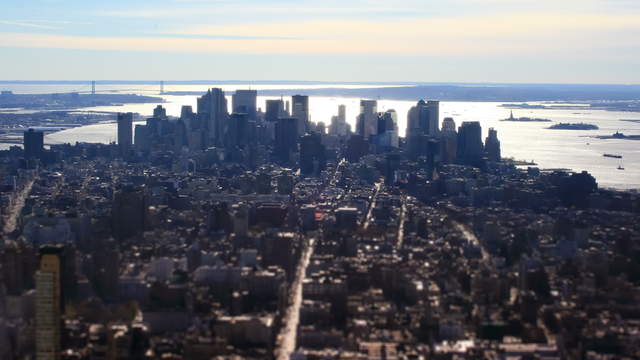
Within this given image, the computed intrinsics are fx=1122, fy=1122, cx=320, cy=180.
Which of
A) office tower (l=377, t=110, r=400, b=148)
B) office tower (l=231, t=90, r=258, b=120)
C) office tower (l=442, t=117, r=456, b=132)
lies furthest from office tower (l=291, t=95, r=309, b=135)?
office tower (l=442, t=117, r=456, b=132)

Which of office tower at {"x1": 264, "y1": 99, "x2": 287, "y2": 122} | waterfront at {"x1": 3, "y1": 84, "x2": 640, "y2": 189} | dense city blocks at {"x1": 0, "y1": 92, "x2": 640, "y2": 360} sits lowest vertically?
dense city blocks at {"x1": 0, "y1": 92, "x2": 640, "y2": 360}

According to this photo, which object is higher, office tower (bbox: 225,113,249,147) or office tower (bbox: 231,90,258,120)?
office tower (bbox: 231,90,258,120)

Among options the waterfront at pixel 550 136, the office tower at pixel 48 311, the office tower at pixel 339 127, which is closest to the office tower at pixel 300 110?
the office tower at pixel 339 127

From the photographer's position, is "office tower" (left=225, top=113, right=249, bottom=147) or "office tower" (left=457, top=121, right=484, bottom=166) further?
"office tower" (left=225, top=113, right=249, bottom=147)

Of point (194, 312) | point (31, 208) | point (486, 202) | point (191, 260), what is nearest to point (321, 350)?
point (194, 312)

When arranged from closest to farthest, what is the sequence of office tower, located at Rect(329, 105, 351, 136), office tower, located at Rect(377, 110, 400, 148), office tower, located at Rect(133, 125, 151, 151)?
office tower, located at Rect(133, 125, 151, 151)
office tower, located at Rect(377, 110, 400, 148)
office tower, located at Rect(329, 105, 351, 136)

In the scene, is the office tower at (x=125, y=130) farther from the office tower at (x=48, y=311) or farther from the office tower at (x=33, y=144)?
the office tower at (x=48, y=311)

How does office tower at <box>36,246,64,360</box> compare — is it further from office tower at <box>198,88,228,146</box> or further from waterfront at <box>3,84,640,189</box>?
office tower at <box>198,88,228,146</box>
